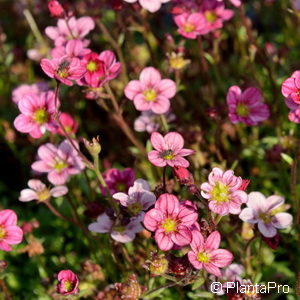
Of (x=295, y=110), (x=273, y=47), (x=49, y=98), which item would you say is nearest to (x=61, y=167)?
(x=49, y=98)

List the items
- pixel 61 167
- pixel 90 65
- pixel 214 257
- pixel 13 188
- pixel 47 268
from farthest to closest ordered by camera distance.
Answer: pixel 13 188 < pixel 47 268 < pixel 61 167 < pixel 90 65 < pixel 214 257

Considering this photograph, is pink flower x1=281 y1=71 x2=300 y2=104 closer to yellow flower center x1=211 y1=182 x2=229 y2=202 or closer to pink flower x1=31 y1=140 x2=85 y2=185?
yellow flower center x1=211 y1=182 x2=229 y2=202

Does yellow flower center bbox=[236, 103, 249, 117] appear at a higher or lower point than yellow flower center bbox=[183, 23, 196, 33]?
lower

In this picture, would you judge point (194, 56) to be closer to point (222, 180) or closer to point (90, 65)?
point (90, 65)

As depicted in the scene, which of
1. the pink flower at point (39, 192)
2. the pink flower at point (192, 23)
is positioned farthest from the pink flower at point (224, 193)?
the pink flower at point (192, 23)

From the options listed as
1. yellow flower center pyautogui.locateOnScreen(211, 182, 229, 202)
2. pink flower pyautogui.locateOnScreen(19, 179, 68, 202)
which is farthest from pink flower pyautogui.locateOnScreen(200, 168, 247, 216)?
pink flower pyautogui.locateOnScreen(19, 179, 68, 202)
